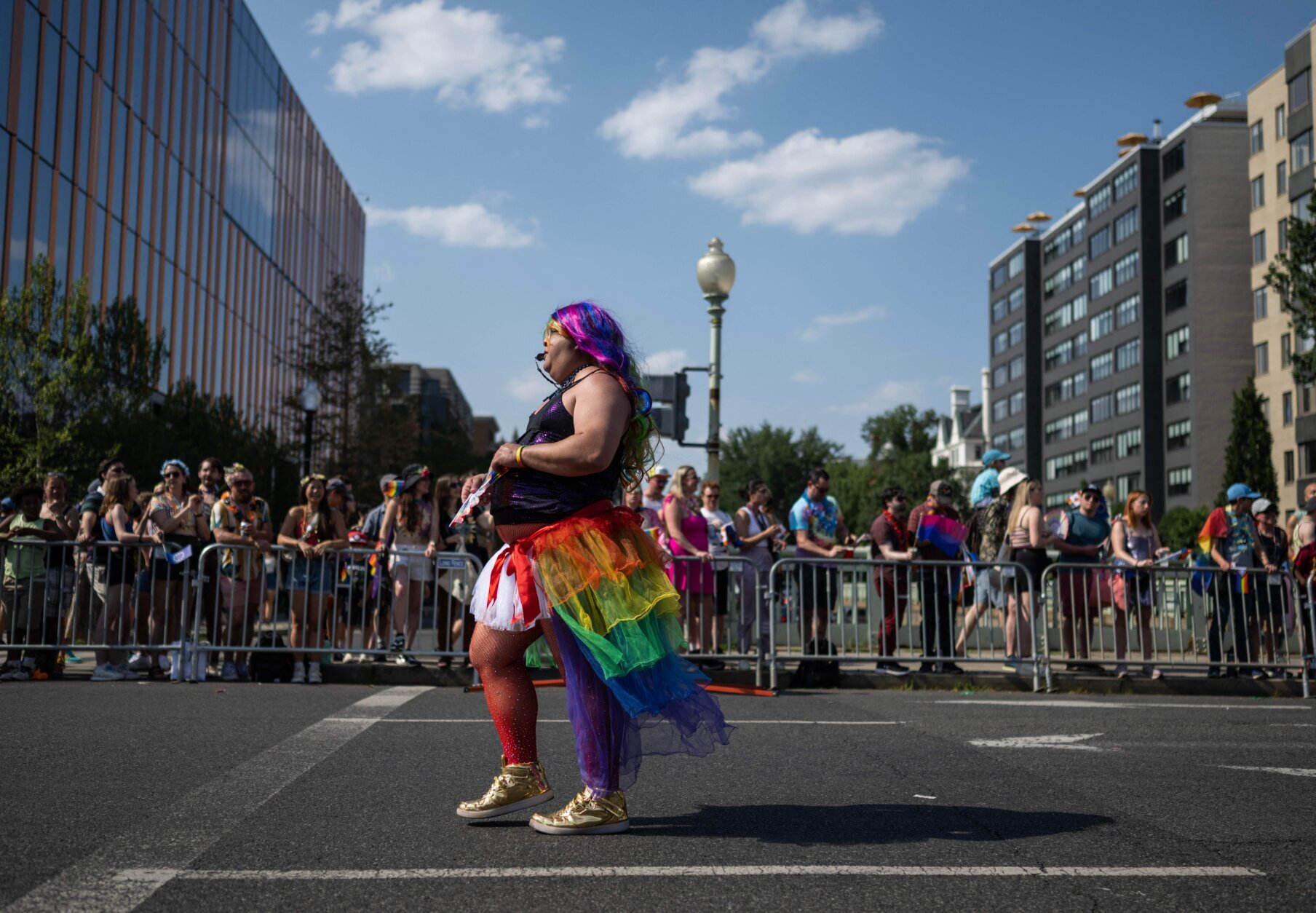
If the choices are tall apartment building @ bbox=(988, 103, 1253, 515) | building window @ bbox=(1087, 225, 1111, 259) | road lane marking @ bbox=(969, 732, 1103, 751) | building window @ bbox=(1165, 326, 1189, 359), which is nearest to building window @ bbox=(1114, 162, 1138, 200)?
tall apartment building @ bbox=(988, 103, 1253, 515)

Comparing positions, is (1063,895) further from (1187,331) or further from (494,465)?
(1187,331)

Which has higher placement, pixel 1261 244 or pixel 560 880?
pixel 1261 244

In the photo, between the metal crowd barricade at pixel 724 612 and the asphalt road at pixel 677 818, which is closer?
the asphalt road at pixel 677 818

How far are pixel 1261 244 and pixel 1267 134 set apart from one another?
18.7ft

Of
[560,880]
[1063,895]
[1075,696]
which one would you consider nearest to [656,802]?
[560,880]

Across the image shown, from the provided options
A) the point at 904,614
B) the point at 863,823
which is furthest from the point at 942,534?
the point at 863,823

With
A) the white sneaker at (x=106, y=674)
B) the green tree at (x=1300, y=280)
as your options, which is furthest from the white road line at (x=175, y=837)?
the green tree at (x=1300, y=280)

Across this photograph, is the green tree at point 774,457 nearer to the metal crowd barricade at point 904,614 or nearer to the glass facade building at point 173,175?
the glass facade building at point 173,175

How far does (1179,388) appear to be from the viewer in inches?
3086

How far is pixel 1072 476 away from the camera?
3733 inches

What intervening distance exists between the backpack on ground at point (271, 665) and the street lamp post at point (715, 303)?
573 cm

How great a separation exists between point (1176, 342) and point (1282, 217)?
1514 centimetres

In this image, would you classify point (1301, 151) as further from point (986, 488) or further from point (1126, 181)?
point (986, 488)

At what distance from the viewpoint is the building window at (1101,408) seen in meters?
87.9
